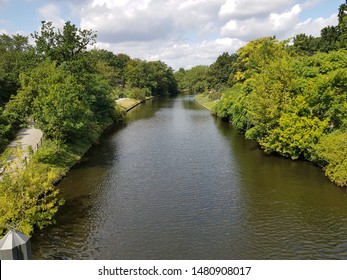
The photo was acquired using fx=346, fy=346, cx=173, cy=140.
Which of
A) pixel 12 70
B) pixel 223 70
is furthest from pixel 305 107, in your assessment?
pixel 223 70

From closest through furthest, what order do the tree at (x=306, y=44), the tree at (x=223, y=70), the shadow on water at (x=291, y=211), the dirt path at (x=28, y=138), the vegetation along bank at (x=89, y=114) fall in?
1. the shadow on water at (x=291, y=211)
2. the vegetation along bank at (x=89, y=114)
3. the dirt path at (x=28, y=138)
4. the tree at (x=306, y=44)
5. the tree at (x=223, y=70)

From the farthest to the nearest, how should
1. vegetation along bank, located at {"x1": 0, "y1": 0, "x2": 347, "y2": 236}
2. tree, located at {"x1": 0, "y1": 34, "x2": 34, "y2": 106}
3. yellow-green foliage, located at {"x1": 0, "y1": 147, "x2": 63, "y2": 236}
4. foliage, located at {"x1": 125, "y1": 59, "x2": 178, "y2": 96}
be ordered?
foliage, located at {"x1": 125, "y1": 59, "x2": 178, "y2": 96} < tree, located at {"x1": 0, "y1": 34, "x2": 34, "y2": 106} < vegetation along bank, located at {"x1": 0, "y1": 0, "x2": 347, "y2": 236} < yellow-green foliage, located at {"x1": 0, "y1": 147, "x2": 63, "y2": 236}

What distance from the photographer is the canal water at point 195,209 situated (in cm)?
1872

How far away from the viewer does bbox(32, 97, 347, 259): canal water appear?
18.7 m

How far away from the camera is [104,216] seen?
22.9m

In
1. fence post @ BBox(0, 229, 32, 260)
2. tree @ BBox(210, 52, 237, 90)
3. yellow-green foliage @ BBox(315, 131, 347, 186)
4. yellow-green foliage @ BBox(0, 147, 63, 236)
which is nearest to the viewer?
fence post @ BBox(0, 229, 32, 260)

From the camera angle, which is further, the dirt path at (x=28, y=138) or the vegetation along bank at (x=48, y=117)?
the dirt path at (x=28, y=138)

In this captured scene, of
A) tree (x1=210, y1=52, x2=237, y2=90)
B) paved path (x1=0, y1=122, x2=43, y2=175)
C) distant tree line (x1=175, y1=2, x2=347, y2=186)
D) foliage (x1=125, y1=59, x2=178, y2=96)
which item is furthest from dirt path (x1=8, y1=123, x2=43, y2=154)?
foliage (x1=125, y1=59, x2=178, y2=96)

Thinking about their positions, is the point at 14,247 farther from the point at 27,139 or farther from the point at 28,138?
the point at 28,138

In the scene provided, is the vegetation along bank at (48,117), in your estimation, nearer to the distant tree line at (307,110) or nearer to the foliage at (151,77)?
the distant tree line at (307,110)

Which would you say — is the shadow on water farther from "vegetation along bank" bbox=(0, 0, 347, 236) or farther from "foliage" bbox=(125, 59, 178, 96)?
"foliage" bbox=(125, 59, 178, 96)

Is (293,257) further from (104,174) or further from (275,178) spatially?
(104,174)

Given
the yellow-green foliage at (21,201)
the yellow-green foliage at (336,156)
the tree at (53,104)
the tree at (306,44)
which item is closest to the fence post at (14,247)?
the yellow-green foliage at (21,201)

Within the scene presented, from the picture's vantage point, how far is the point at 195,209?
928 inches
